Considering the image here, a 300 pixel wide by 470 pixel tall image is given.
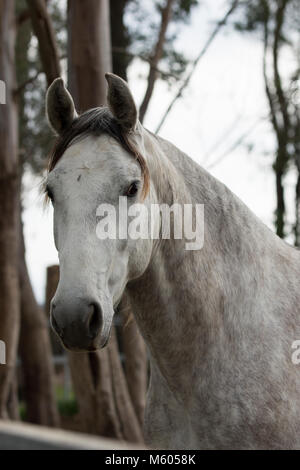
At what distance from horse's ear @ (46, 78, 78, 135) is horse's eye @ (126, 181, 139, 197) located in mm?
508

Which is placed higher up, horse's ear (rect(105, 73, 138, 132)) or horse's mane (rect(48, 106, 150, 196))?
horse's ear (rect(105, 73, 138, 132))

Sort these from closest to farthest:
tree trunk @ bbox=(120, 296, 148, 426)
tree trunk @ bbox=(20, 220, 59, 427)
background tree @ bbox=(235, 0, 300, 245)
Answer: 1. tree trunk @ bbox=(120, 296, 148, 426)
2. tree trunk @ bbox=(20, 220, 59, 427)
3. background tree @ bbox=(235, 0, 300, 245)

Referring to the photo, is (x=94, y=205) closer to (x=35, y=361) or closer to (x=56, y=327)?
(x=56, y=327)

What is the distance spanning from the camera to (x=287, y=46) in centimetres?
1593

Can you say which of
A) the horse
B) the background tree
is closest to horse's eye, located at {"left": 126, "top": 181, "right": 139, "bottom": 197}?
the horse

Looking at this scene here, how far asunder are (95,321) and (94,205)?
1.48ft

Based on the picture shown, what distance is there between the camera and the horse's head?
2.13 meters

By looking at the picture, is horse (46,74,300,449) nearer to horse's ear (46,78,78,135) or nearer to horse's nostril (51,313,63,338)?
horse's ear (46,78,78,135)

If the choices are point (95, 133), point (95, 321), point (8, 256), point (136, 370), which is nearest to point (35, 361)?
point (8, 256)

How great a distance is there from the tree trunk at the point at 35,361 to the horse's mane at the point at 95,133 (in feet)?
17.5

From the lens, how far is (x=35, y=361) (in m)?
7.80
